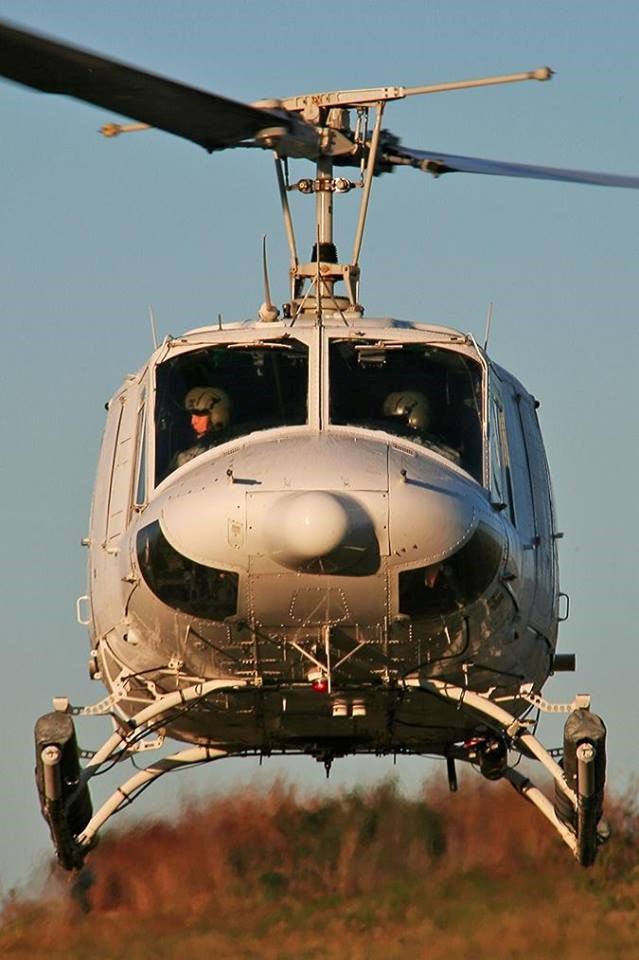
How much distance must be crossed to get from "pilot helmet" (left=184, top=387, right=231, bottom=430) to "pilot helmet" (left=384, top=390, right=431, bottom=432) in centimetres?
97

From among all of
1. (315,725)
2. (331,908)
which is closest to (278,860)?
(331,908)

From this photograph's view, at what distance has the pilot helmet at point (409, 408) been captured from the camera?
19.9 m

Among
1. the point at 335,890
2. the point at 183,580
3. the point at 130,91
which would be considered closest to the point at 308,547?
the point at 183,580

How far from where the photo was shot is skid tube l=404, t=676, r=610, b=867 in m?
19.8

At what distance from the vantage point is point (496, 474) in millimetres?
20094

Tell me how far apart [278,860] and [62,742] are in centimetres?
541

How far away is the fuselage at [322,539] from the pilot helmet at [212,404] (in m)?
0.02

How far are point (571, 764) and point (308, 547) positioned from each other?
8.56 ft

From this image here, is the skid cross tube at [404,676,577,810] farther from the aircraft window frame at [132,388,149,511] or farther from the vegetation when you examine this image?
the vegetation

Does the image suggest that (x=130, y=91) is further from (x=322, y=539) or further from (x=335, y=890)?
(x=335, y=890)

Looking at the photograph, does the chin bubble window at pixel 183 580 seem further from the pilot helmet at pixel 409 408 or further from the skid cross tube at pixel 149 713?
the pilot helmet at pixel 409 408

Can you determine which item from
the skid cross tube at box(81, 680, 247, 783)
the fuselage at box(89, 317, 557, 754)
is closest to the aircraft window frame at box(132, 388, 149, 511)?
the fuselage at box(89, 317, 557, 754)

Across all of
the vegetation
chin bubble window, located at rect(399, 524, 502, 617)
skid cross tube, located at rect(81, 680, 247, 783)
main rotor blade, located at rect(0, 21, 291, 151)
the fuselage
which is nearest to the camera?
main rotor blade, located at rect(0, 21, 291, 151)

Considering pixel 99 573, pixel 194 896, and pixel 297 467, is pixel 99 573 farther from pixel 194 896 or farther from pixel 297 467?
pixel 194 896
